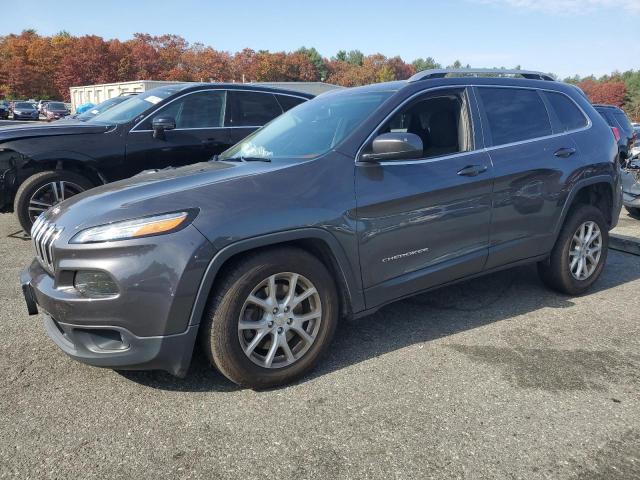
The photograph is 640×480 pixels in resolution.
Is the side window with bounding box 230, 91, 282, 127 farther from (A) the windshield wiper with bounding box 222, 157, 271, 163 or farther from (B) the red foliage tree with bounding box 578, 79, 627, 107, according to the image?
(B) the red foliage tree with bounding box 578, 79, 627, 107

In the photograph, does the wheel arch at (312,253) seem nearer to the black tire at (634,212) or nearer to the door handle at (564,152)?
the door handle at (564,152)

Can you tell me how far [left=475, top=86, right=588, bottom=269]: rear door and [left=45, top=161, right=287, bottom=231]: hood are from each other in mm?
1720

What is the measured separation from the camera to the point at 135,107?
257 inches

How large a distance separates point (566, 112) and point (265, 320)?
3.26m

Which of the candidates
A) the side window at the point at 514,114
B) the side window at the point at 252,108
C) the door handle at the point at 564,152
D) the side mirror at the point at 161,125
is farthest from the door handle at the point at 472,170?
the side window at the point at 252,108

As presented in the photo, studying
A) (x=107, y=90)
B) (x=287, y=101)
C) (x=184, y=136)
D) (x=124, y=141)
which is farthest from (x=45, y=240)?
(x=107, y=90)

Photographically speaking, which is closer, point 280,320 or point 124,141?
point 280,320

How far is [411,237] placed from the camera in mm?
3330

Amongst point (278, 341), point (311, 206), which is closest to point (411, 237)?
point (311, 206)

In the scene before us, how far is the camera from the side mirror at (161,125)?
5.97 metres

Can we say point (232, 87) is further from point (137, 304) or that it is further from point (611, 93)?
point (611, 93)

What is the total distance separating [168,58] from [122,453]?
83.6 metres

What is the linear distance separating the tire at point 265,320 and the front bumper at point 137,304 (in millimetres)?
148

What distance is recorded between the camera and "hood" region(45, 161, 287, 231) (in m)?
2.67
